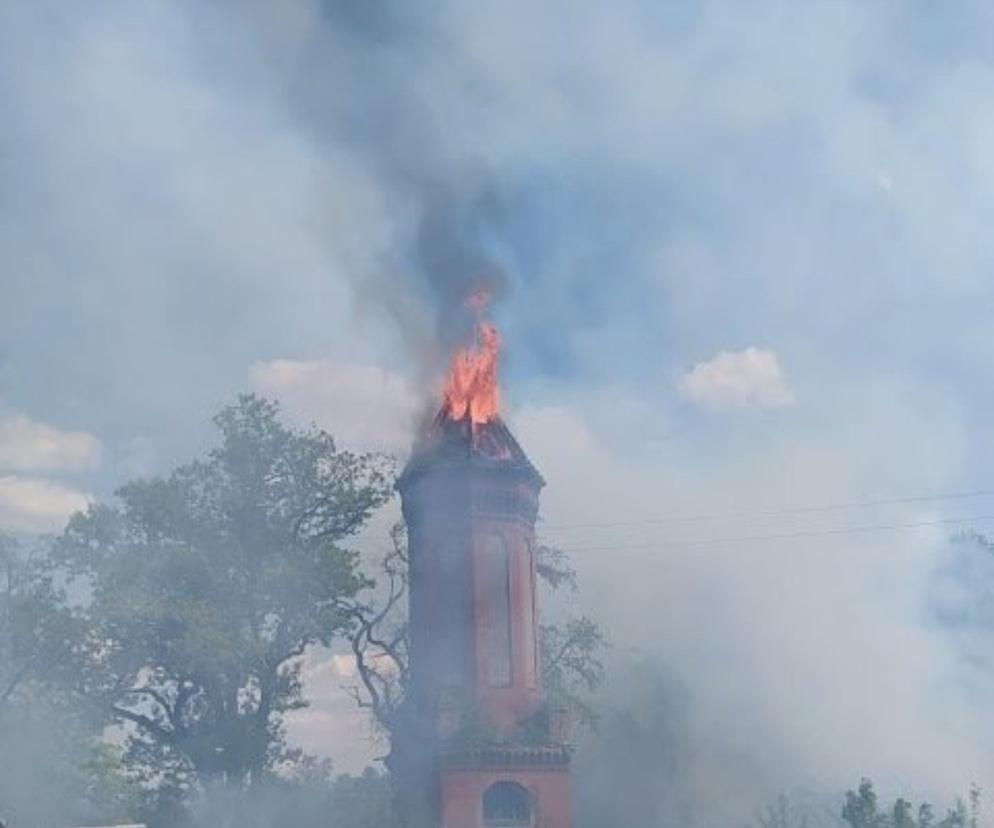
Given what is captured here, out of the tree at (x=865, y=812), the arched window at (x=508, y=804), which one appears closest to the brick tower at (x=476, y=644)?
the arched window at (x=508, y=804)

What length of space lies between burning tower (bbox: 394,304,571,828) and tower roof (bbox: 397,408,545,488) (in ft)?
0.15

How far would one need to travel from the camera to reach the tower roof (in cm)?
4256

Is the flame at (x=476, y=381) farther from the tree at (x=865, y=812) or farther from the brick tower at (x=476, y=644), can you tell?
the tree at (x=865, y=812)

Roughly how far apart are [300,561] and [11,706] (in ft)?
35.6

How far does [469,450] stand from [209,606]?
11.0m

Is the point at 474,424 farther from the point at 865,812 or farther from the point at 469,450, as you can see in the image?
the point at 865,812

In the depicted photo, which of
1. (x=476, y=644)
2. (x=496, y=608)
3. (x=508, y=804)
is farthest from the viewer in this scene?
(x=496, y=608)

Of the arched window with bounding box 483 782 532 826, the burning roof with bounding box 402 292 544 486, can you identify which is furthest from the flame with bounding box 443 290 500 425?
the arched window with bounding box 483 782 532 826

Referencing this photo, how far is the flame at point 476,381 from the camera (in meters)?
44.4

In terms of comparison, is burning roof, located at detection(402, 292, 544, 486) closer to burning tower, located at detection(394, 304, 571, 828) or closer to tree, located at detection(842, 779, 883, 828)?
burning tower, located at detection(394, 304, 571, 828)

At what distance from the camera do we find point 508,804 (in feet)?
129

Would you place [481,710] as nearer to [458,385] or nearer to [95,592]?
[458,385]

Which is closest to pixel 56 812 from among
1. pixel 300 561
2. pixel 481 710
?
pixel 300 561

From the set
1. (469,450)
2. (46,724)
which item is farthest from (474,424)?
(46,724)
